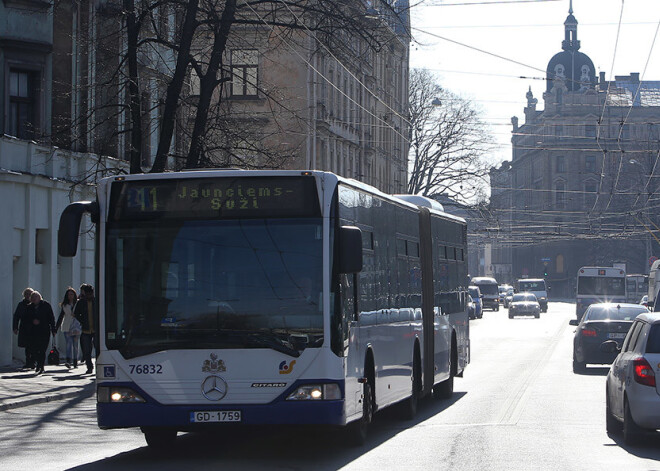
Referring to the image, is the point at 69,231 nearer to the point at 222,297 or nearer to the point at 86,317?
the point at 222,297

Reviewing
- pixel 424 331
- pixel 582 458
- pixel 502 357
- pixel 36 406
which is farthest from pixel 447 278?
pixel 502 357

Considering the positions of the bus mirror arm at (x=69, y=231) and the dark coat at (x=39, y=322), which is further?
the dark coat at (x=39, y=322)

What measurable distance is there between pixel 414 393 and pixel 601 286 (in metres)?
45.9

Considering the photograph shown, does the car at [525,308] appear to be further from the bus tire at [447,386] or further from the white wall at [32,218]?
the bus tire at [447,386]

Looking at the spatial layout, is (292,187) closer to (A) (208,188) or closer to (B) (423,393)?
(A) (208,188)

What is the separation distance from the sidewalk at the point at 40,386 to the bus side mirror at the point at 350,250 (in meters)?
8.40

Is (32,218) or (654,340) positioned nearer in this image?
(654,340)

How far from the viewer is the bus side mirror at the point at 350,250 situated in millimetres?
11734

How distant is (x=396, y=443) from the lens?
536 inches

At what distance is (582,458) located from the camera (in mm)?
12055

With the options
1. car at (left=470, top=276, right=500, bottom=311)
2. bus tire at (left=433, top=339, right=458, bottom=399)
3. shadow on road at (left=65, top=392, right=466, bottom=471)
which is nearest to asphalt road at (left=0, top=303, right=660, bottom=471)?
shadow on road at (left=65, top=392, right=466, bottom=471)

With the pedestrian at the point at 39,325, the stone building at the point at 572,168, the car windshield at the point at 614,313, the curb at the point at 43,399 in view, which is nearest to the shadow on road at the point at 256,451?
the curb at the point at 43,399

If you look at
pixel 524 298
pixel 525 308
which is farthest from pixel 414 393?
pixel 524 298

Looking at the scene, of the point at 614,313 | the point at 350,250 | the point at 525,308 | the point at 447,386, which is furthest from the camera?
the point at 525,308
